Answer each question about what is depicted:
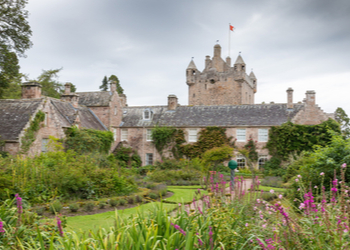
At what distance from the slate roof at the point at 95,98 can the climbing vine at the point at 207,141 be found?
8.88 metres

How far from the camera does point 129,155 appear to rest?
1158 inches

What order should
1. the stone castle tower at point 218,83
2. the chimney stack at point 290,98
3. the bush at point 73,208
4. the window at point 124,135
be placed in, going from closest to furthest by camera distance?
the bush at point 73,208 < the chimney stack at point 290,98 < the window at point 124,135 < the stone castle tower at point 218,83

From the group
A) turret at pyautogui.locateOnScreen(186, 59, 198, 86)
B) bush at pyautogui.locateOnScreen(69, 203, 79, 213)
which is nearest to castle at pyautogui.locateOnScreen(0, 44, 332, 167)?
bush at pyautogui.locateOnScreen(69, 203, 79, 213)

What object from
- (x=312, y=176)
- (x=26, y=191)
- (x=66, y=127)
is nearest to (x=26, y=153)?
(x=66, y=127)

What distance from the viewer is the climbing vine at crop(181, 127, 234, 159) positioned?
88.8ft

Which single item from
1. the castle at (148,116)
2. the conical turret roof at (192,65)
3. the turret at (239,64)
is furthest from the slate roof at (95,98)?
the turret at (239,64)

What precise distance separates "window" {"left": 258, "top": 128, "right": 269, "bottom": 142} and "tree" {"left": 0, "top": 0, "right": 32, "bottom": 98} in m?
19.8

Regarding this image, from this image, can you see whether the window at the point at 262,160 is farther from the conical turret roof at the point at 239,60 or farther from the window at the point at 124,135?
the conical turret roof at the point at 239,60

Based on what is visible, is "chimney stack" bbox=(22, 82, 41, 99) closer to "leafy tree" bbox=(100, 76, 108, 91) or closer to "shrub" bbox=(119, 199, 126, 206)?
"shrub" bbox=(119, 199, 126, 206)

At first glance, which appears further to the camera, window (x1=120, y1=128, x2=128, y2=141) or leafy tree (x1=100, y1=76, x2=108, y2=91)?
leafy tree (x1=100, y1=76, x2=108, y2=91)

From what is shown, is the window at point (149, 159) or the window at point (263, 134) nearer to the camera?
the window at point (263, 134)

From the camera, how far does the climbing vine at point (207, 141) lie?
88.8 feet

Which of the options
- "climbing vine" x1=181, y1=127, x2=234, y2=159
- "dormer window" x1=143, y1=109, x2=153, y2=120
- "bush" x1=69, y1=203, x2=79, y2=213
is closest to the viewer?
"bush" x1=69, y1=203, x2=79, y2=213

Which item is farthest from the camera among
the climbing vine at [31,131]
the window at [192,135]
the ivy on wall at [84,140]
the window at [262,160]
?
the window at [192,135]
